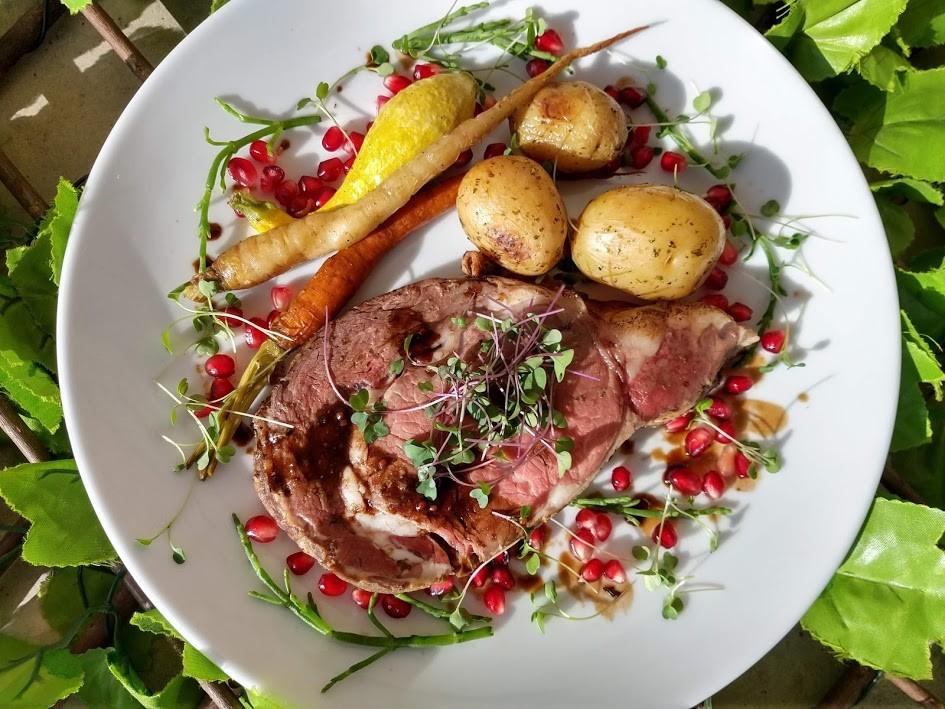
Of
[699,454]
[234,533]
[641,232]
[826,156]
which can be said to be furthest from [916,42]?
[234,533]

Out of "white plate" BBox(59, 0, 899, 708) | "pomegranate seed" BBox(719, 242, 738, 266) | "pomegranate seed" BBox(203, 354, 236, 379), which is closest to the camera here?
"white plate" BBox(59, 0, 899, 708)

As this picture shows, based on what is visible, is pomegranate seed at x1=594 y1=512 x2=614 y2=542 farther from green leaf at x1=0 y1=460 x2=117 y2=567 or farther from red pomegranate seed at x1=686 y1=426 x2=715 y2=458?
green leaf at x1=0 y1=460 x2=117 y2=567

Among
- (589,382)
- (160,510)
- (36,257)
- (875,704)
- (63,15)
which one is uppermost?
(63,15)

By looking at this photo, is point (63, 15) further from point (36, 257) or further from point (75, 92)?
point (36, 257)

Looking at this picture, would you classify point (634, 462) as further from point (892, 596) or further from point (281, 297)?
point (281, 297)

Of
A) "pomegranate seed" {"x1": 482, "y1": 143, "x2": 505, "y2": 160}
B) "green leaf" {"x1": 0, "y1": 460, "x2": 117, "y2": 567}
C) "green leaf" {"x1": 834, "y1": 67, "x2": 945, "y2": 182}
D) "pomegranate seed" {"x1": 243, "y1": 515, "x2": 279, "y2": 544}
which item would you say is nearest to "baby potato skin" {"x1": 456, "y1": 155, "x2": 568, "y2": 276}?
"pomegranate seed" {"x1": 482, "y1": 143, "x2": 505, "y2": 160}

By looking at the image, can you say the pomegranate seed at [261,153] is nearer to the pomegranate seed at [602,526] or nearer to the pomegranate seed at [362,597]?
the pomegranate seed at [362,597]

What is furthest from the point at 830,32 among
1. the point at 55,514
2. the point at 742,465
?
the point at 55,514
